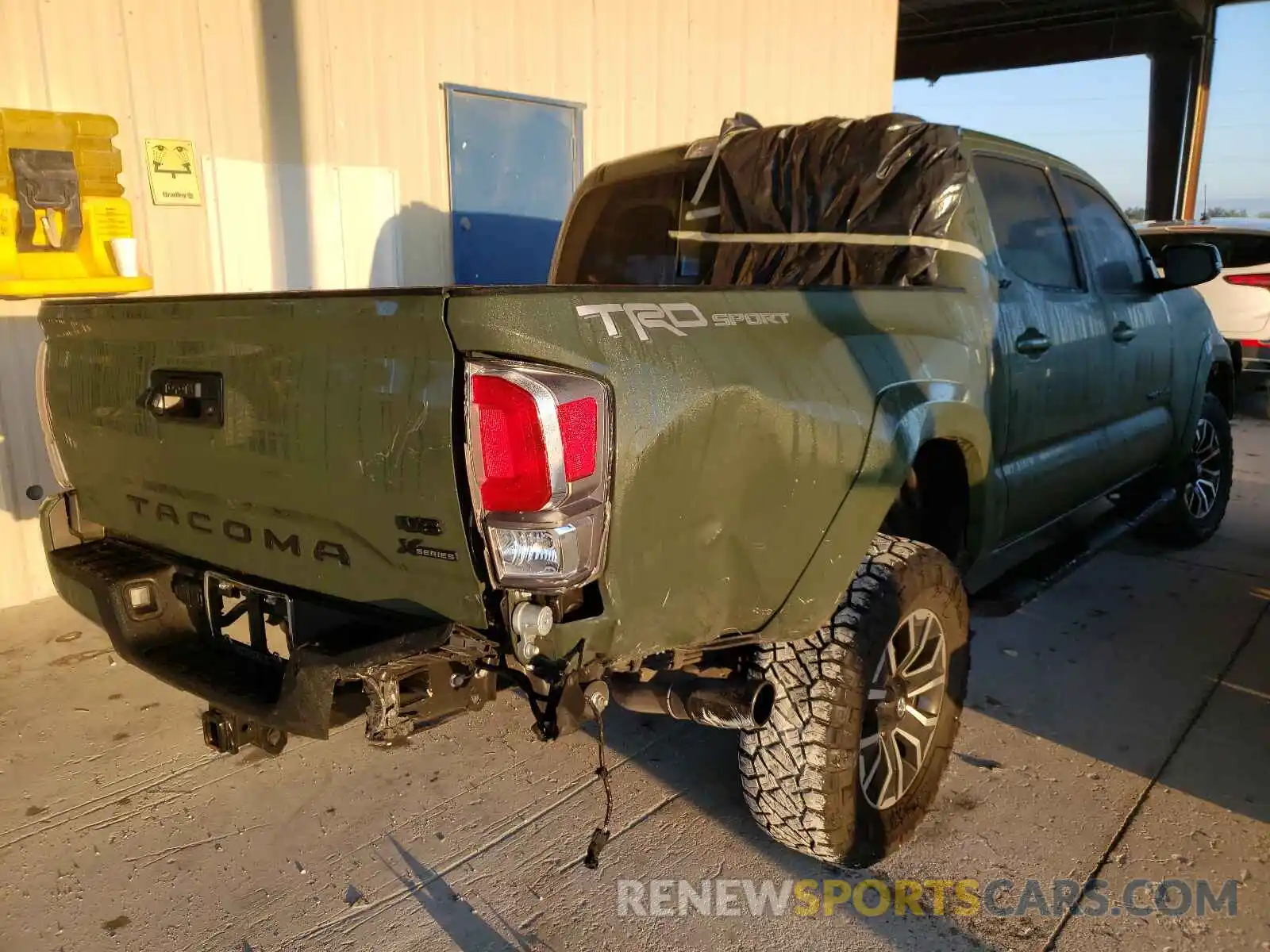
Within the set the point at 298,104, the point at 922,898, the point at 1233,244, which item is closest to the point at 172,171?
the point at 298,104

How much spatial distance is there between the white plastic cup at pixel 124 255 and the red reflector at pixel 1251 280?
9.13 meters

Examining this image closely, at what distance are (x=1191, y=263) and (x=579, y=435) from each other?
3538mm

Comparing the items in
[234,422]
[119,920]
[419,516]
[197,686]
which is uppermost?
[234,422]

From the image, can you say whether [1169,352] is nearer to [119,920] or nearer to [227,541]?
[227,541]

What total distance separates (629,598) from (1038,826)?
1750mm

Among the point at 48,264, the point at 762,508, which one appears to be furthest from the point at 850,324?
the point at 48,264

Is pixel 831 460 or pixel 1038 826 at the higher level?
pixel 831 460

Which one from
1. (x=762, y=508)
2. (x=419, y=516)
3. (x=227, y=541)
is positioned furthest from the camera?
(x=227, y=541)

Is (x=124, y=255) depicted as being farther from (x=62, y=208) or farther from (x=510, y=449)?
(x=510, y=449)

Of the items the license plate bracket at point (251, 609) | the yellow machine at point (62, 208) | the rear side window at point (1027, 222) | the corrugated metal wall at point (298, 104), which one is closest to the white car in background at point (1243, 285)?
the corrugated metal wall at point (298, 104)

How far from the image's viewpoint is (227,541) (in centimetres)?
238

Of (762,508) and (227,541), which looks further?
(227,541)

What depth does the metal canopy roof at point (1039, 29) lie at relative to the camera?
661 inches

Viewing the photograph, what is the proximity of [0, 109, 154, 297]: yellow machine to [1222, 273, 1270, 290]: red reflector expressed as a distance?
920 centimetres
